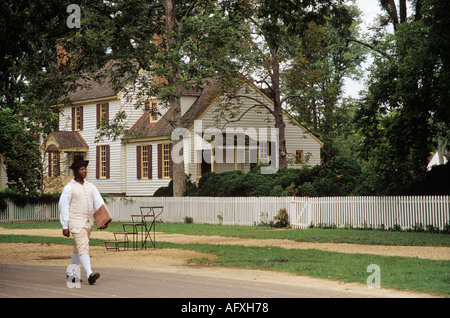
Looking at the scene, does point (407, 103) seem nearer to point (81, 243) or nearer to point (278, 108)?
point (81, 243)

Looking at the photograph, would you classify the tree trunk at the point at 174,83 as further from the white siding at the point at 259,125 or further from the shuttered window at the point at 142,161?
the shuttered window at the point at 142,161

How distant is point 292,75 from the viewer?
130 ft

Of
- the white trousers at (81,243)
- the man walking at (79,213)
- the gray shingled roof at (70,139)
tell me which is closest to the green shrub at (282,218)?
the man walking at (79,213)

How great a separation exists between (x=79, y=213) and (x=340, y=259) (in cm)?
632

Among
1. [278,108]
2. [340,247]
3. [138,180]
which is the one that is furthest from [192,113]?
[340,247]

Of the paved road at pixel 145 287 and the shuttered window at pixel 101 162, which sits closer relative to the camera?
the paved road at pixel 145 287

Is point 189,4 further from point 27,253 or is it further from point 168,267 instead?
point 168,267

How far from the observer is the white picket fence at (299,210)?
23.1m

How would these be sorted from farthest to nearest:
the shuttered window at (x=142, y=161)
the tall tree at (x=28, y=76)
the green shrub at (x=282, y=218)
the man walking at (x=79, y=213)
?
1. the shuttered window at (x=142, y=161)
2. the green shrub at (x=282, y=218)
3. the tall tree at (x=28, y=76)
4. the man walking at (x=79, y=213)

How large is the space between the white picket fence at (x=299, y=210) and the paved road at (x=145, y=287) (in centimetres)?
1286
